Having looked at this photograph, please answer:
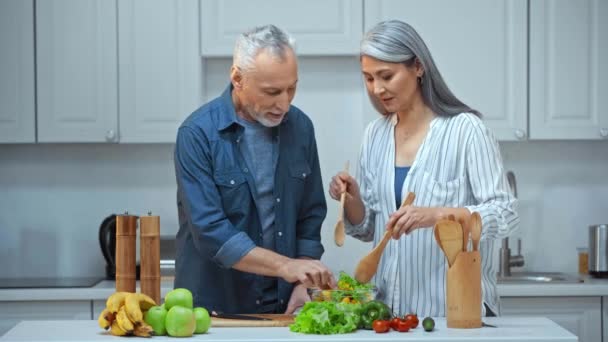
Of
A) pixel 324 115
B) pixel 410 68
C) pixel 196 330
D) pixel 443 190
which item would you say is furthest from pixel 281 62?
pixel 324 115

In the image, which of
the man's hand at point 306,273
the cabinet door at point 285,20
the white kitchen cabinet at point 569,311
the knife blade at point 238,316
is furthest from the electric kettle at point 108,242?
the man's hand at point 306,273

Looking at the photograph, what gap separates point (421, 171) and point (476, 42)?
1562mm

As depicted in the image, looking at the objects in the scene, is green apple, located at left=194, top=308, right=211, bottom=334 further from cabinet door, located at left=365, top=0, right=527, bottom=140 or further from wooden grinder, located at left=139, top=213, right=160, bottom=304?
cabinet door, located at left=365, top=0, right=527, bottom=140

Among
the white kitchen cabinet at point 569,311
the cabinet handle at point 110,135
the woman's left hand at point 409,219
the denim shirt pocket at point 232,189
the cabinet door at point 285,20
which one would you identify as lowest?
the white kitchen cabinet at point 569,311

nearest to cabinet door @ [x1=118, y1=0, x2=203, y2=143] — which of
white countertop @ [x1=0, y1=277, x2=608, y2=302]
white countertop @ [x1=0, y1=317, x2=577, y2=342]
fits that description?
white countertop @ [x1=0, y1=277, x2=608, y2=302]

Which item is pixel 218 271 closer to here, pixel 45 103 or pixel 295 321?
pixel 295 321

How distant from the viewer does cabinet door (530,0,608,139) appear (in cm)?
415

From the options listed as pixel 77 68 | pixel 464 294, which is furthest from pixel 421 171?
pixel 77 68

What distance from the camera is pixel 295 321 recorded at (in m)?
2.40

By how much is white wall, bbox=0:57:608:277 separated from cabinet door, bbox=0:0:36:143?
14.1 inches

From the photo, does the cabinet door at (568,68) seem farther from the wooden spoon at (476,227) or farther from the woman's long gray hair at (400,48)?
the wooden spoon at (476,227)

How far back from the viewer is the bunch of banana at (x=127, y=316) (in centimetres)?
228

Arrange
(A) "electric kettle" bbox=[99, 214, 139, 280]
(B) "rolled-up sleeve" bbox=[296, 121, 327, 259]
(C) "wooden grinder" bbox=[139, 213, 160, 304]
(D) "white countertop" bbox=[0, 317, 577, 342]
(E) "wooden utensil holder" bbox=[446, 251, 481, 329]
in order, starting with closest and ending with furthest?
1. (D) "white countertop" bbox=[0, 317, 577, 342]
2. (E) "wooden utensil holder" bbox=[446, 251, 481, 329]
3. (C) "wooden grinder" bbox=[139, 213, 160, 304]
4. (B) "rolled-up sleeve" bbox=[296, 121, 327, 259]
5. (A) "electric kettle" bbox=[99, 214, 139, 280]

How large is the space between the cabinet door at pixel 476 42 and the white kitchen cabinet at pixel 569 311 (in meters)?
0.67
